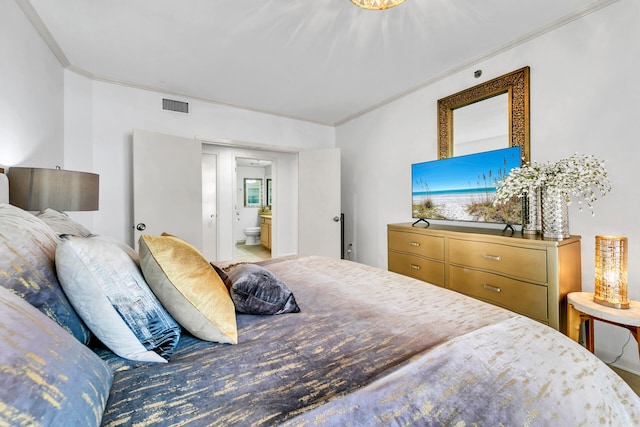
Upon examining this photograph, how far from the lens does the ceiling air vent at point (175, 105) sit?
343 cm

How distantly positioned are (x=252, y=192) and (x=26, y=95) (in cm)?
555

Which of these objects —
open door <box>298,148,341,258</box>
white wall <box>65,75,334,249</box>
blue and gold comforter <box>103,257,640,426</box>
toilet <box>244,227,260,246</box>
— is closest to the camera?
blue and gold comforter <box>103,257,640,426</box>

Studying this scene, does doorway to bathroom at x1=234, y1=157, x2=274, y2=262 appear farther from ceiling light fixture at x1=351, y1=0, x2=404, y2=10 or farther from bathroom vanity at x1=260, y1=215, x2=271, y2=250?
ceiling light fixture at x1=351, y1=0, x2=404, y2=10

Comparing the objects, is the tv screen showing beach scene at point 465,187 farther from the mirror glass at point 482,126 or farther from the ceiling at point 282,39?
the ceiling at point 282,39

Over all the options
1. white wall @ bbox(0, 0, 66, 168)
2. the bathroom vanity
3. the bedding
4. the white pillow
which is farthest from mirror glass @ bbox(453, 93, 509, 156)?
the bathroom vanity

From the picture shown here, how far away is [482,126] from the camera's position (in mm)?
2691

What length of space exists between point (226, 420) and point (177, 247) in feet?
1.96

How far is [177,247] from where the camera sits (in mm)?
966

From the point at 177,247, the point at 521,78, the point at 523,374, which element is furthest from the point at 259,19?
the point at 523,374

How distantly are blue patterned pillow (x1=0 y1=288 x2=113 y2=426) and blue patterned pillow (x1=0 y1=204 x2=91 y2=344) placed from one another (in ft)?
0.52

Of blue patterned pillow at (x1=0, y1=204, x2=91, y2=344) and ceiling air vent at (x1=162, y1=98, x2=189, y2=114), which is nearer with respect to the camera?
blue patterned pillow at (x1=0, y1=204, x2=91, y2=344)

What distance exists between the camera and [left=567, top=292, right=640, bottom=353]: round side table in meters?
1.48

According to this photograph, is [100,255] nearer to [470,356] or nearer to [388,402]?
[388,402]

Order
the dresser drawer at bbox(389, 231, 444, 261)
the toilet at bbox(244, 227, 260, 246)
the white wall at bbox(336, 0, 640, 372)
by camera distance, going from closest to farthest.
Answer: the white wall at bbox(336, 0, 640, 372) < the dresser drawer at bbox(389, 231, 444, 261) < the toilet at bbox(244, 227, 260, 246)
